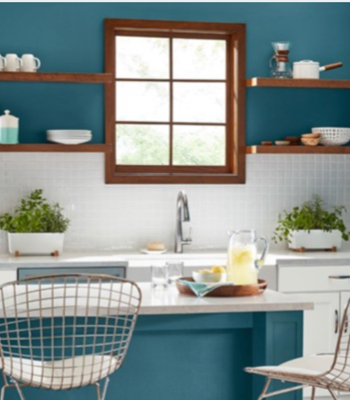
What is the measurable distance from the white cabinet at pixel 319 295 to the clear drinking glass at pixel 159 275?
1.63m

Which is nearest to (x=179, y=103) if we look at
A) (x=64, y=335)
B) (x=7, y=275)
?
(x=7, y=275)

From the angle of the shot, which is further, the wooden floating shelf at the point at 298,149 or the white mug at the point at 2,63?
the wooden floating shelf at the point at 298,149

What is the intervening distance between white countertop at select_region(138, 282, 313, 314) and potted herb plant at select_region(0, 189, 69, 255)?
6.00 feet

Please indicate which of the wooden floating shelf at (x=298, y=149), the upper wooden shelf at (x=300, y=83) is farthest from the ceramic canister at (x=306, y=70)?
the wooden floating shelf at (x=298, y=149)

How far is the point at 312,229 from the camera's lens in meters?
5.98

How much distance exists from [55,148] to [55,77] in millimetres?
441

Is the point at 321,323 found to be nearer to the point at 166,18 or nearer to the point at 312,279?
the point at 312,279

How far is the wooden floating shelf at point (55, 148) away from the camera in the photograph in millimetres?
5641

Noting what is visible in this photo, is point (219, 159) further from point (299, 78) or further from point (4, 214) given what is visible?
point (4, 214)

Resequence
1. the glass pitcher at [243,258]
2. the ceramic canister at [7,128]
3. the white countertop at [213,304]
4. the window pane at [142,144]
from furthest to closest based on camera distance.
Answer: the window pane at [142,144] → the ceramic canister at [7,128] → the glass pitcher at [243,258] → the white countertop at [213,304]

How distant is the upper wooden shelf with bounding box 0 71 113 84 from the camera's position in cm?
563

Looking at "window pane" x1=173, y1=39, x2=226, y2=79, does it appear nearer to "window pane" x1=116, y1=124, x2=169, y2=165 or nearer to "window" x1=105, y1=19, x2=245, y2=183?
"window" x1=105, y1=19, x2=245, y2=183

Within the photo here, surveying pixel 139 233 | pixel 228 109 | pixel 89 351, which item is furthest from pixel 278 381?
pixel 228 109

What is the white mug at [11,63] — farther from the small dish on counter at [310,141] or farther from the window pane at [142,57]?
the small dish on counter at [310,141]
